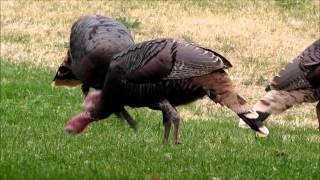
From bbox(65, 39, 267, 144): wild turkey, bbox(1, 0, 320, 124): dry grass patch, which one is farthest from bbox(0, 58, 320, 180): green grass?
bbox(1, 0, 320, 124): dry grass patch

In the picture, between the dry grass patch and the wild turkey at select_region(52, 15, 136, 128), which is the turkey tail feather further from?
the dry grass patch

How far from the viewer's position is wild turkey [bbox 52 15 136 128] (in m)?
7.18

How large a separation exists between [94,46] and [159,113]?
452cm

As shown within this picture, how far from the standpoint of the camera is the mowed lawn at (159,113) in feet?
22.2

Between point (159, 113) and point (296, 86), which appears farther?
point (159, 113)

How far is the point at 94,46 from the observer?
722cm

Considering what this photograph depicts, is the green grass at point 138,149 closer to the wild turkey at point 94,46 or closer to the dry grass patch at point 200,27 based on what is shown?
the wild turkey at point 94,46

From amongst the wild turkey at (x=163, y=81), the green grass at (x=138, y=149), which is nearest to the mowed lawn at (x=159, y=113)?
the green grass at (x=138, y=149)

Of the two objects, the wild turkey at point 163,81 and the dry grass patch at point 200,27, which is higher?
the wild turkey at point 163,81

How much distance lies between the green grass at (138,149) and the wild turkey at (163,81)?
21.4 inches

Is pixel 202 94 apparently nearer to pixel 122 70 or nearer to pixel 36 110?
pixel 122 70

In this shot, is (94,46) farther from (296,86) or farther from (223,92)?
(296,86)

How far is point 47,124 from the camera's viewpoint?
934 cm

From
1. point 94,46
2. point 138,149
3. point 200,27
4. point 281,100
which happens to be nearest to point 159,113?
point 281,100
